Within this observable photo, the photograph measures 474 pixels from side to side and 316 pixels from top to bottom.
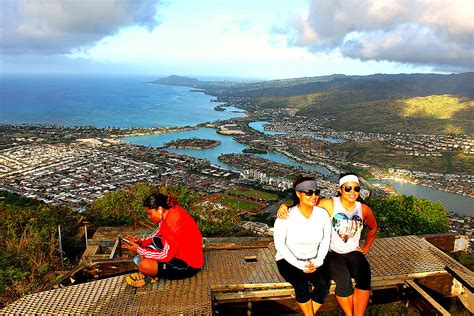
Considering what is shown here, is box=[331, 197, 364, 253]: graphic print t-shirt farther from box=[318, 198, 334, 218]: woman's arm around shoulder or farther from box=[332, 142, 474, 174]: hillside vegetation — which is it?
box=[332, 142, 474, 174]: hillside vegetation

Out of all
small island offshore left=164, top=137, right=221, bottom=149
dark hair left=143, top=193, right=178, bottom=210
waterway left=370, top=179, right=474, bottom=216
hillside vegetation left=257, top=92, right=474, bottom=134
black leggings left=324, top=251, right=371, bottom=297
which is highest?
dark hair left=143, top=193, right=178, bottom=210

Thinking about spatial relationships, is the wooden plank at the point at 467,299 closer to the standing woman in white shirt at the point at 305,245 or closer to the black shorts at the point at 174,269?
the standing woman in white shirt at the point at 305,245

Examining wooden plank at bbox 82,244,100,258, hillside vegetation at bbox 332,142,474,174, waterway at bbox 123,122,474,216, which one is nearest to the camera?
wooden plank at bbox 82,244,100,258

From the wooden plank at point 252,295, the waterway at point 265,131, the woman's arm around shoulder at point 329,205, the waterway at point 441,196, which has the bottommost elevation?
the waterway at point 265,131

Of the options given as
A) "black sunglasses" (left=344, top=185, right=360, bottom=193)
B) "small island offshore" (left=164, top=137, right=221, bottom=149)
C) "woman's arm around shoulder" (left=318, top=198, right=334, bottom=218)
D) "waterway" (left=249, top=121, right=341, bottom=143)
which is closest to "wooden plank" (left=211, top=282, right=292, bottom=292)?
"woman's arm around shoulder" (left=318, top=198, right=334, bottom=218)

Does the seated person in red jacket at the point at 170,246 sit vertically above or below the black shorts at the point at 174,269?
above

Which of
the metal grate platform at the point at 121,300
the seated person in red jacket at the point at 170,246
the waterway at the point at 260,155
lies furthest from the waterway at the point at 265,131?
the metal grate platform at the point at 121,300

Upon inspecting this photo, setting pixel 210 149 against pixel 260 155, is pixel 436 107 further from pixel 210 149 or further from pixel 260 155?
pixel 210 149
